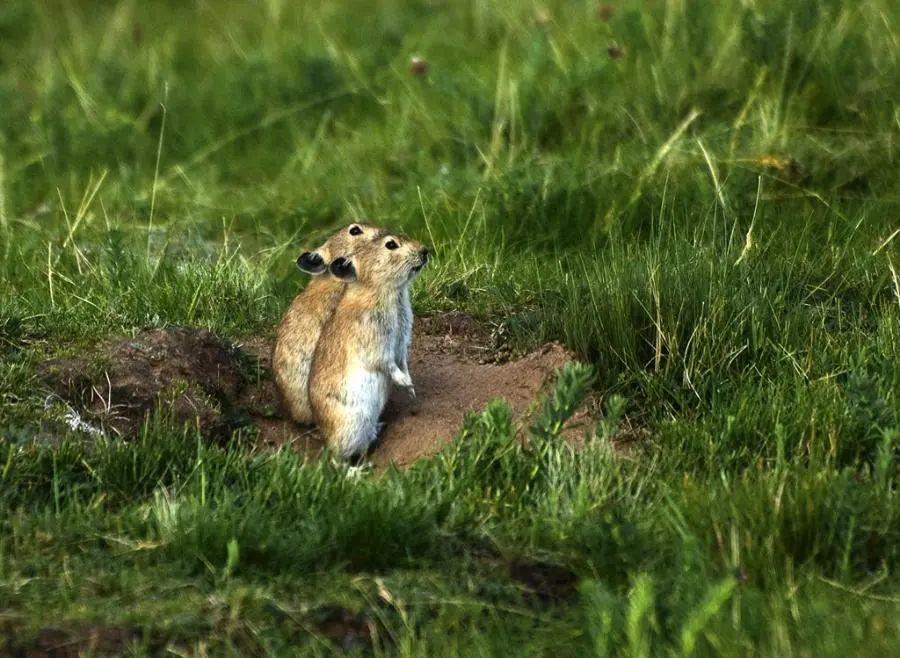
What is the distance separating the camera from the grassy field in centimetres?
414

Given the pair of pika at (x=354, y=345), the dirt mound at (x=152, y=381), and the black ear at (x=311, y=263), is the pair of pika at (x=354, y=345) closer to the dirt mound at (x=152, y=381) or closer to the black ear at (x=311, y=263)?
the black ear at (x=311, y=263)

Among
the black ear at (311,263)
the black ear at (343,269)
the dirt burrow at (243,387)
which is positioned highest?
the black ear at (343,269)

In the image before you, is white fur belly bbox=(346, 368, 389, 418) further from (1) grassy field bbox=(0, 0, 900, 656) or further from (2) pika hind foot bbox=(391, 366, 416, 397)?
(1) grassy field bbox=(0, 0, 900, 656)

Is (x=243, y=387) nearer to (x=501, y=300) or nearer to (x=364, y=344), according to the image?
(x=364, y=344)

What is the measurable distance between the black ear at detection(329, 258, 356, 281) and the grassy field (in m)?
0.72

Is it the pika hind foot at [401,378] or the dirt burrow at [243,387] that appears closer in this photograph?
the dirt burrow at [243,387]

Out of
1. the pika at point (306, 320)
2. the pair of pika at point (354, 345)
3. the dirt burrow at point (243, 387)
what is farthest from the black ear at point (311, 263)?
the dirt burrow at point (243, 387)

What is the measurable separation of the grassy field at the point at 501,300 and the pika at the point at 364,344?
49cm

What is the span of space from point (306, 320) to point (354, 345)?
389 mm

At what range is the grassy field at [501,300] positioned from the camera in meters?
4.14

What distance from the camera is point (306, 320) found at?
6.13 meters

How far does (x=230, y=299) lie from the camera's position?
6.66m

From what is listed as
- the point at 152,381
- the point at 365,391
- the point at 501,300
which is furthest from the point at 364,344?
the point at 501,300

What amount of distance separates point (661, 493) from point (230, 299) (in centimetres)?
256
